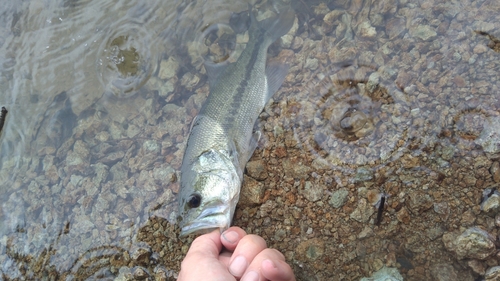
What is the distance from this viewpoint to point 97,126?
15.4 feet

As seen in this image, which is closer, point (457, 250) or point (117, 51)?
point (457, 250)

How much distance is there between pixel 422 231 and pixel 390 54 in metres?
1.92

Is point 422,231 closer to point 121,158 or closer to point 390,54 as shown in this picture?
point 390,54

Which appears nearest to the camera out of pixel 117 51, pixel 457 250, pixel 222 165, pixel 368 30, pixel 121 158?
pixel 457 250

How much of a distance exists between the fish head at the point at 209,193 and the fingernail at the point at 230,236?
6.8 inches

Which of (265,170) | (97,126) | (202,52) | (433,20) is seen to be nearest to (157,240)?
(265,170)

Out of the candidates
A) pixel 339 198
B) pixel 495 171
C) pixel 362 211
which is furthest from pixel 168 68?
pixel 495 171

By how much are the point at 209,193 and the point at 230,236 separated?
0.50 m

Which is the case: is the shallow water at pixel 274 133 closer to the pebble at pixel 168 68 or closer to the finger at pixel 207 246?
the pebble at pixel 168 68

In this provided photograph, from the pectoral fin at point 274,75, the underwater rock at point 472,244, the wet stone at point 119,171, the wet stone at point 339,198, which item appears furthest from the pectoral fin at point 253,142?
the underwater rock at point 472,244

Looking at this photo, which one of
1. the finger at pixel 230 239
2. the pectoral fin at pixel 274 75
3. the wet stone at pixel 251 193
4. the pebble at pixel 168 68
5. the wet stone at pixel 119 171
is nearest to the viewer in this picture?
the finger at pixel 230 239

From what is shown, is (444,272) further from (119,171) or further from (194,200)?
(119,171)

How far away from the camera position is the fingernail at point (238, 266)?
2777 millimetres

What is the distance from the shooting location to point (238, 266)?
110 inches
